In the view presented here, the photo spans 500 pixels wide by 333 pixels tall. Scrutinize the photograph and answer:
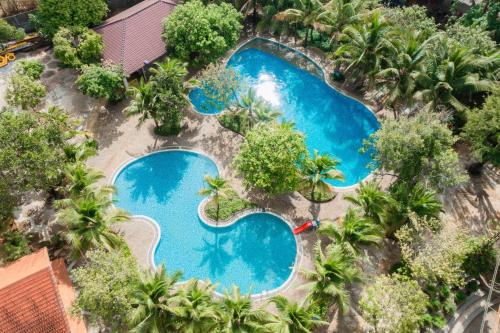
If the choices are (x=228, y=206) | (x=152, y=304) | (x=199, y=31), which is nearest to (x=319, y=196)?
(x=228, y=206)

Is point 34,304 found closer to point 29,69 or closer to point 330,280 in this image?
point 330,280

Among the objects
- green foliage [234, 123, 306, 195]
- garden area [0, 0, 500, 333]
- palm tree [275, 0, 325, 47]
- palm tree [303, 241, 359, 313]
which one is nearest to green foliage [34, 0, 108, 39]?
garden area [0, 0, 500, 333]

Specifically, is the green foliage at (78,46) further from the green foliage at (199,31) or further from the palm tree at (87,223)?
the palm tree at (87,223)

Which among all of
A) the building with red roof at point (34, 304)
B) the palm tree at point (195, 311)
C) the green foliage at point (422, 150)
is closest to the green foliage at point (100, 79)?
the building with red roof at point (34, 304)

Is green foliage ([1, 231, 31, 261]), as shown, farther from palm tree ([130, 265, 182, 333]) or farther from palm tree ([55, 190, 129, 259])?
palm tree ([130, 265, 182, 333])

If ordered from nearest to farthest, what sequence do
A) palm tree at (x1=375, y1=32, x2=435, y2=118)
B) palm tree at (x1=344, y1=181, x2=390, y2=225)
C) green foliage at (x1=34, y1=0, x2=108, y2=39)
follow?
palm tree at (x1=344, y1=181, x2=390, y2=225) < palm tree at (x1=375, y1=32, x2=435, y2=118) < green foliage at (x1=34, y1=0, x2=108, y2=39)

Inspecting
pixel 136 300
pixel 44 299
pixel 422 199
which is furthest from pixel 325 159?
pixel 44 299
